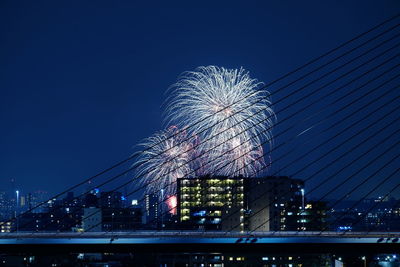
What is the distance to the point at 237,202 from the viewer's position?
120 metres

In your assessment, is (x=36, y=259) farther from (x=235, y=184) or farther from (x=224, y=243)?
(x=224, y=243)

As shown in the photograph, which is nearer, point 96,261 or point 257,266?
point 257,266

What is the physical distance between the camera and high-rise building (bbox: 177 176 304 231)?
108625mm

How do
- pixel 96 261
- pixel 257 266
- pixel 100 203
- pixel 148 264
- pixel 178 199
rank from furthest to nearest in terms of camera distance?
pixel 100 203
pixel 178 199
pixel 96 261
pixel 148 264
pixel 257 266

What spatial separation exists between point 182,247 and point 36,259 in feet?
146

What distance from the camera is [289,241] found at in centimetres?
4978

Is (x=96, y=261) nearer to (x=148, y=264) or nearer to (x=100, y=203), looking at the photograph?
(x=148, y=264)

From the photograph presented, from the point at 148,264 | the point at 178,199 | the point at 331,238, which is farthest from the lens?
the point at 178,199

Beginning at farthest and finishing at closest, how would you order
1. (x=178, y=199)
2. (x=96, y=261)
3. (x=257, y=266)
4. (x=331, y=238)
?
(x=178, y=199) → (x=96, y=261) → (x=257, y=266) → (x=331, y=238)

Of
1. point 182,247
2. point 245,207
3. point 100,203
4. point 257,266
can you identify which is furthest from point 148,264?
point 100,203

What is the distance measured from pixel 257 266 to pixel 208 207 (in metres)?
36.3

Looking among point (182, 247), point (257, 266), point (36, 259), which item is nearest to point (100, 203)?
point (36, 259)

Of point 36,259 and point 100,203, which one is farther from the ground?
point 100,203

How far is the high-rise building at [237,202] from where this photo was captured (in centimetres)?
10862
